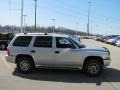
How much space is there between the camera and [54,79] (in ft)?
38.7

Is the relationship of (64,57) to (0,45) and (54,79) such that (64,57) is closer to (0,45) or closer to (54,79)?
(54,79)

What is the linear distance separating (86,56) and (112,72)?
2054mm

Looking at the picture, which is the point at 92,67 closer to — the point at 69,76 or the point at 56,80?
the point at 69,76

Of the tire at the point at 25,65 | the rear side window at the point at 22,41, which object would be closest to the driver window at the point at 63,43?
the rear side window at the point at 22,41

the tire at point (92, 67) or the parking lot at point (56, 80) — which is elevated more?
the tire at point (92, 67)

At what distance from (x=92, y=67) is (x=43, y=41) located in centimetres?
252

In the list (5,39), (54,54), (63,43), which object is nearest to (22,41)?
(54,54)

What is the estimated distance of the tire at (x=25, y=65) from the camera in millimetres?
12864

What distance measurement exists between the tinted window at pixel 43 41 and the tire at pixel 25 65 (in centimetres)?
80

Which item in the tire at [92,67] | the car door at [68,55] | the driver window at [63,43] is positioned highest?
the driver window at [63,43]

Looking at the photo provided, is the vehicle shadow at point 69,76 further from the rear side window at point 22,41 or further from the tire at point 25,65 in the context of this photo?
the rear side window at point 22,41

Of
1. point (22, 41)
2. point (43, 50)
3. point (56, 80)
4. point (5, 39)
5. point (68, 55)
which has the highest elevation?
point (22, 41)

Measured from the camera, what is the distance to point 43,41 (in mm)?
12867

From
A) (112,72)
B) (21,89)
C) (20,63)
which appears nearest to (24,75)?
(20,63)
